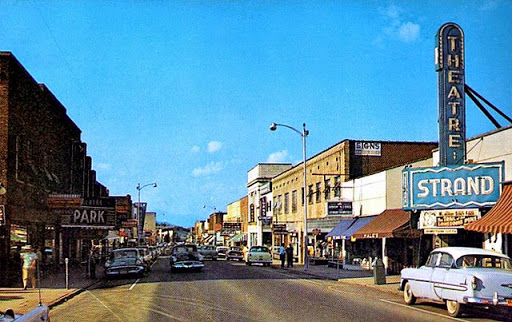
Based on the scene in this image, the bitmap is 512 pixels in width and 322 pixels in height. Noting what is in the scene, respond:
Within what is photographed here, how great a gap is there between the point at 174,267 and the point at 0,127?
46.2 ft

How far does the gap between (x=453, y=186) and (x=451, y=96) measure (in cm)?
365

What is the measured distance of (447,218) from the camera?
24.9 m

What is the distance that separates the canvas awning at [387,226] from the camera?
101 feet

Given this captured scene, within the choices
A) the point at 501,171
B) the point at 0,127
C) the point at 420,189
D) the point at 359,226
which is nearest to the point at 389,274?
the point at 359,226

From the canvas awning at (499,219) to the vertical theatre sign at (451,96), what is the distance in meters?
3.41

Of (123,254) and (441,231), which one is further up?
(441,231)

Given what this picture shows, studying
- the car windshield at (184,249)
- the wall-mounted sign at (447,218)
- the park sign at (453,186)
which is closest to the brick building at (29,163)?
Result: the car windshield at (184,249)

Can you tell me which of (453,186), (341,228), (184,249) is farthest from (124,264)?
(453,186)

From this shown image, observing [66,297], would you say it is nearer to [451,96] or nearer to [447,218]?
[447,218]

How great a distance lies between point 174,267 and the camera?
3719cm

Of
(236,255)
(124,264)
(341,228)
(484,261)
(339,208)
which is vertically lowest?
(236,255)

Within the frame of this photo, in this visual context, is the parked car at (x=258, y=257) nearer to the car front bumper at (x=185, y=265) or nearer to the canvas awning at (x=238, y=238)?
the car front bumper at (x=185, y=265)

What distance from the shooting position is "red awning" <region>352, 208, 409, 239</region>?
3086cm

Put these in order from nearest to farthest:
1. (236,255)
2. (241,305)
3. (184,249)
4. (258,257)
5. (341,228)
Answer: (241,305) → (184,249) → (341,228) → (258,257) → (236,255)
